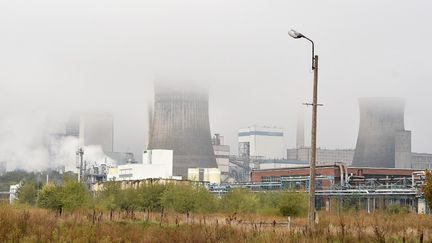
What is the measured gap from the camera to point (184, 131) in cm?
7256

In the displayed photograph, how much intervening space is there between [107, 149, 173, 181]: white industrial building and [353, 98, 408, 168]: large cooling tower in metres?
22.2

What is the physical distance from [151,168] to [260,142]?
40064 mm

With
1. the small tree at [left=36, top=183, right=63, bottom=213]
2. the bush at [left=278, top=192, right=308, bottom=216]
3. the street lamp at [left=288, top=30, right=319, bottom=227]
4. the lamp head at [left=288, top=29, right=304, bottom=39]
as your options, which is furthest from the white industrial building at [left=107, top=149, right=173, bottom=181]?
the lamp head at [left=288, top=29, right=304, bottom=39]

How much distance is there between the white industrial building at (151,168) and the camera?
71519mm

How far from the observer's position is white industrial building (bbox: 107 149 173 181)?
71.5 m

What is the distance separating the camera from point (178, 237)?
10211mm

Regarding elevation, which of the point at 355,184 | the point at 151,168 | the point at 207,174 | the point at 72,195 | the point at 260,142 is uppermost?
the point at 260,142

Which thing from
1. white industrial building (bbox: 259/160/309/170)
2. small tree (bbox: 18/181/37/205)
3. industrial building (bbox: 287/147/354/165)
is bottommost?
small tree (bbox: 18/181/37/205)

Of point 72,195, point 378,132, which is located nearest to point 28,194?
point 72,195

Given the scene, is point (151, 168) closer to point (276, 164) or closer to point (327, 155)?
point (276, 164)

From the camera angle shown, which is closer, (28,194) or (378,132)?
(28,194)

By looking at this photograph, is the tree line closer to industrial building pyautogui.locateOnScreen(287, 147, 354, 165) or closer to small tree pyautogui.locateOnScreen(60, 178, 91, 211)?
small tree pyautogui.locateOnScreen(60, 178, 91, 211)

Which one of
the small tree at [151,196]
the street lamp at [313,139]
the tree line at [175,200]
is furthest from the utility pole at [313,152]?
the small tree at [151,196]

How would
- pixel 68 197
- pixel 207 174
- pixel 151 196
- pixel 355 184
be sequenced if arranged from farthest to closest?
pixel 207 174, pixel 355 184, pixel 151 196, pixel 68 197
